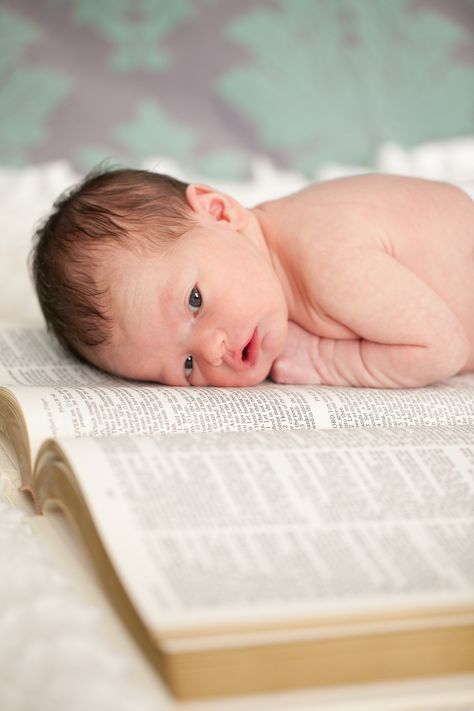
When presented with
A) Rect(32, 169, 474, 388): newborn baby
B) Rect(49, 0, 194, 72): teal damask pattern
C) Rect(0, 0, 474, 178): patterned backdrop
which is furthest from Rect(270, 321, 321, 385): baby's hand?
Rect(49, 0, 194, 72): teal damask pattern

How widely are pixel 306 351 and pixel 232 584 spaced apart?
2.27 feet

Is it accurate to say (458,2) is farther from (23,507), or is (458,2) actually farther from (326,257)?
(23,507)

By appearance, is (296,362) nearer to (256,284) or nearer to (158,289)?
(256,284)

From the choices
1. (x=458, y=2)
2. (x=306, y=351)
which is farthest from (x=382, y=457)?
(x=458, y=2)

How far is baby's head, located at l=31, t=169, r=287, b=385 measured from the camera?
1.18 metres

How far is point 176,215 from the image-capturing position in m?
1.25

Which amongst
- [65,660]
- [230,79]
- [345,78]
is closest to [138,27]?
[230,79]

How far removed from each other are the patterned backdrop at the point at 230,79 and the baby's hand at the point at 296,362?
114cm

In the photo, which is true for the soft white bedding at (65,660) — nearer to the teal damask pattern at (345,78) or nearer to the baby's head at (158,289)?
the baby's head at (158,289)

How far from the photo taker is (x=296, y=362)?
1324 mm

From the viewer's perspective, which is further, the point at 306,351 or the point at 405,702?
the point at 306,351

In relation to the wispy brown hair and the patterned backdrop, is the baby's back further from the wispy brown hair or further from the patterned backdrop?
the patterned backdrop

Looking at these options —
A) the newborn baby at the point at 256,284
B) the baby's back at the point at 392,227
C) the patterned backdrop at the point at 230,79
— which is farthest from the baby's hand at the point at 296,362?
the patterned backdrop at the point at 230,79

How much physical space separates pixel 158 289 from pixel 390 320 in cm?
32
